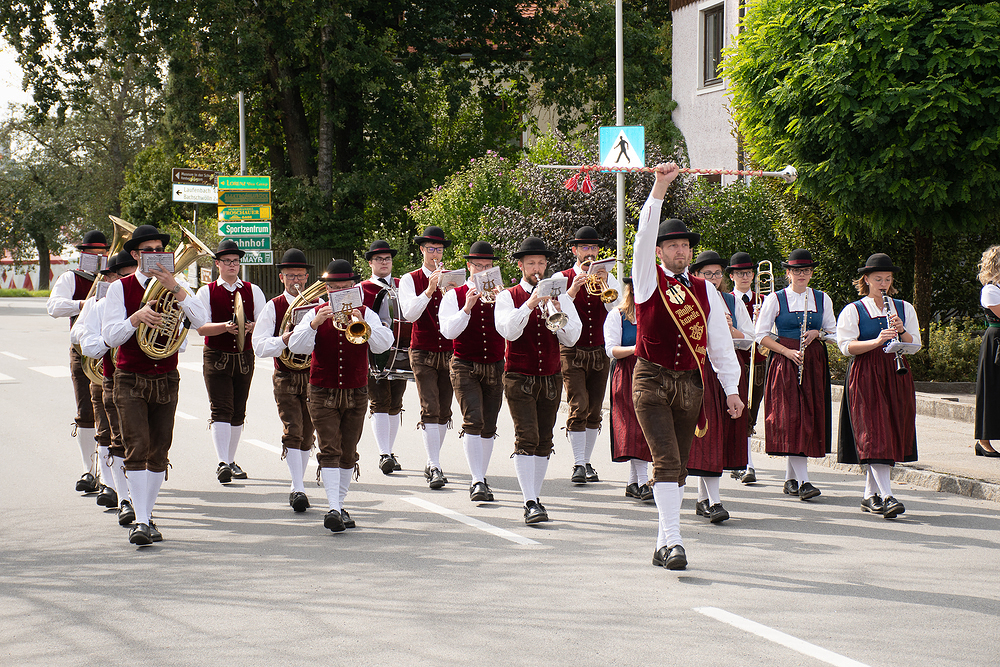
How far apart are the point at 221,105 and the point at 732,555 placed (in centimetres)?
2445

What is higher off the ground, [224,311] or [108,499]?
[224,311]

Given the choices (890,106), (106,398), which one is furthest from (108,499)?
(890,106)

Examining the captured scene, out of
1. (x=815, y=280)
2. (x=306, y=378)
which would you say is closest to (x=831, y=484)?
(x=306, y=378)

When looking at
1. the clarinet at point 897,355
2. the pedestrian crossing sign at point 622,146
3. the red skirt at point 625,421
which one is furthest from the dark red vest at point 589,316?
the pedestrian crossing sign at point 622,146

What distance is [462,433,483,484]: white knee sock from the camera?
28.2ft

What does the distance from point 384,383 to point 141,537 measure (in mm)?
3539

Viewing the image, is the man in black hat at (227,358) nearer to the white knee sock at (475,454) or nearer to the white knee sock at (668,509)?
the white knee sock at (475,454)

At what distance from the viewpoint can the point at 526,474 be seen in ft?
25.8

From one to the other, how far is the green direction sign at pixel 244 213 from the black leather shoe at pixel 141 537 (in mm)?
14329

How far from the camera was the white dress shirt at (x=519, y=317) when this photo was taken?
7875 mm

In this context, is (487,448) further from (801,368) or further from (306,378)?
(801,368)

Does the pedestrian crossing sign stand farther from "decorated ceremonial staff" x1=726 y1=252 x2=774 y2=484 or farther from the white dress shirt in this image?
the white dress shirt

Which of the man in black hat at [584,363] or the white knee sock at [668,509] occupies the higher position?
the man in black hat at [584,363]

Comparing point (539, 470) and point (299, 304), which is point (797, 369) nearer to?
point (539, 470)
